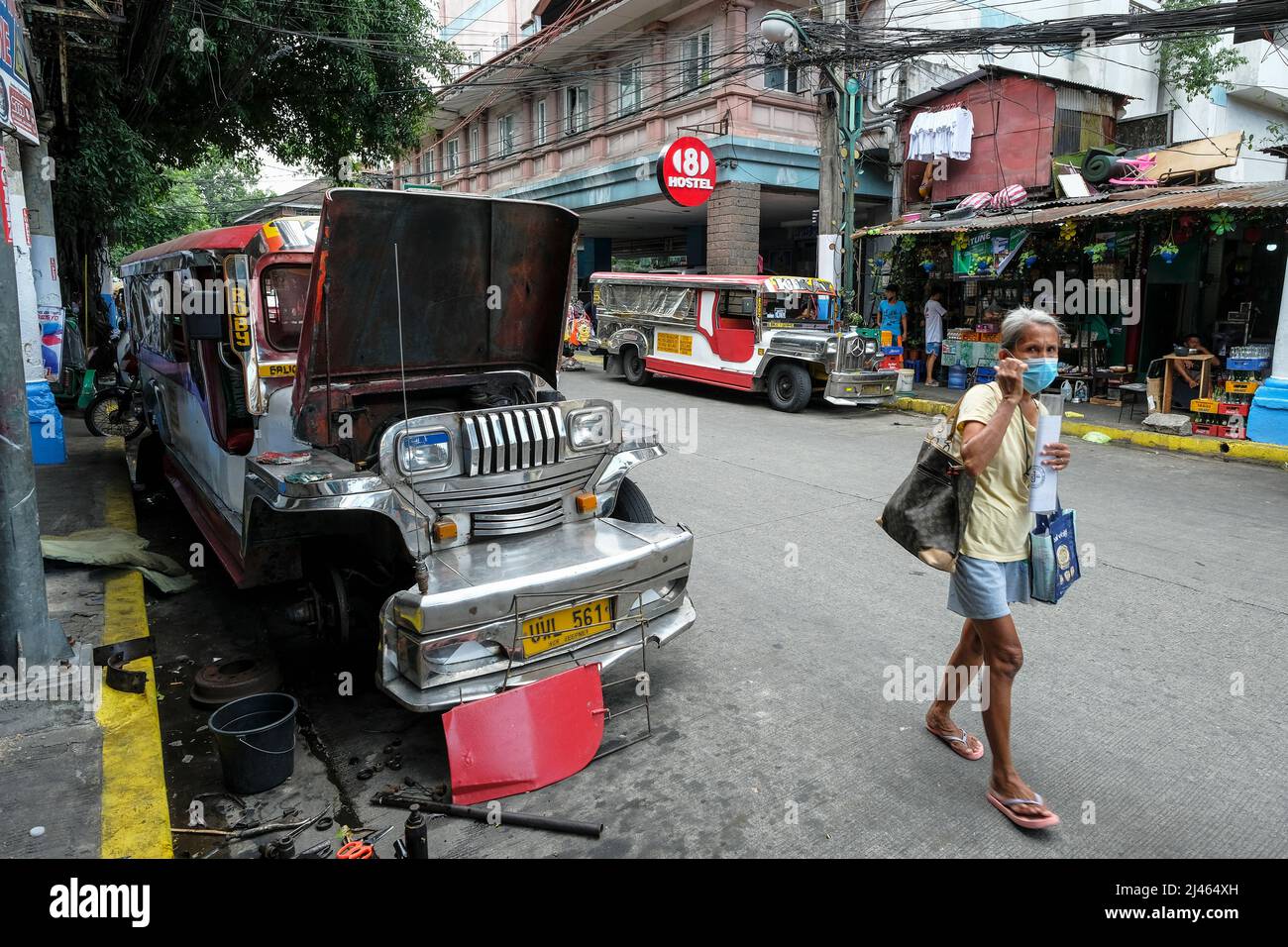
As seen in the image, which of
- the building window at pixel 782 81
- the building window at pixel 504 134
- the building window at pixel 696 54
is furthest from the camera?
the building window at pixel 504 134

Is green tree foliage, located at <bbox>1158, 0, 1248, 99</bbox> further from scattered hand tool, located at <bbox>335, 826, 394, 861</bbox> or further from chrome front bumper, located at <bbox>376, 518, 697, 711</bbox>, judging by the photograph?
scattered hand tool, located at <bbox>335, 826, 394, 861</bbox>

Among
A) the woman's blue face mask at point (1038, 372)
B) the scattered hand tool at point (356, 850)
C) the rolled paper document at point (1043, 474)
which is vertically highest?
the woman's blue face mask at point (1038, 372)

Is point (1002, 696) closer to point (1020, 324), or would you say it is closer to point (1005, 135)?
point (1020, 324)

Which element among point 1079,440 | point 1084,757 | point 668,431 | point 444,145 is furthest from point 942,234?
point 444,145

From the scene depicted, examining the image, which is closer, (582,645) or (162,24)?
(582,645)

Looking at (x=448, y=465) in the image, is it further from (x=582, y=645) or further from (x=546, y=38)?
(x=546, y=38)

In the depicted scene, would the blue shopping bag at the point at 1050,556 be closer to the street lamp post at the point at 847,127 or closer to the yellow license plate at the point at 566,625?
the yellow license plate at the point at 566,625

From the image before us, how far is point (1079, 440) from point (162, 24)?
41.1 feet

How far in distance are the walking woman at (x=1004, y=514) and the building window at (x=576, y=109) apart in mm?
21400

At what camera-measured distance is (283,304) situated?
4590 mm

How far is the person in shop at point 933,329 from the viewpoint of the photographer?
1534 cm

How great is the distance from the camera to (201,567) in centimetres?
577

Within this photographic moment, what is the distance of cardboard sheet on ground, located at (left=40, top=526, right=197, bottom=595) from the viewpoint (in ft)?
16.3

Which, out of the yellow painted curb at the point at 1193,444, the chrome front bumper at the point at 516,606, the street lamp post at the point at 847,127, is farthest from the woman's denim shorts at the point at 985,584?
the street lamp post at the point at 847,127
